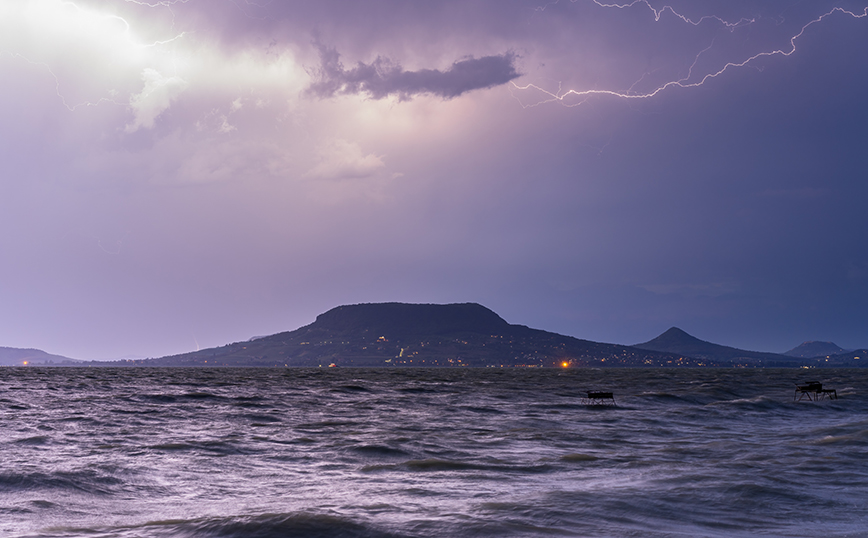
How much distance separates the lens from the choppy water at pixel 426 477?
52.0ft

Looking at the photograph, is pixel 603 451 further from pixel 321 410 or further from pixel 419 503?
pixel 321 410

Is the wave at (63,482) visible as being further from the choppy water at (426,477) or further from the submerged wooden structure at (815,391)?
the submerged wooden structure at (815,391)

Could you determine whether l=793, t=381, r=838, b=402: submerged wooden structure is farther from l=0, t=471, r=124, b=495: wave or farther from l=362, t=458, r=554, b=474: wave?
l=0, t=471, r=124, b=495: wave

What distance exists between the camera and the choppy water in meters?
15.9

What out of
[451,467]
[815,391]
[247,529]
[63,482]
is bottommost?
[815,391]

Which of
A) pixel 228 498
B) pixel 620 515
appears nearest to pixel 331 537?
pixel 228 498

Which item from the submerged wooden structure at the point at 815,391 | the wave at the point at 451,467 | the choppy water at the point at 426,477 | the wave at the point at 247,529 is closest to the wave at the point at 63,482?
the choppy water at the point at 426,477

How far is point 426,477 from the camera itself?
23016 millimetres

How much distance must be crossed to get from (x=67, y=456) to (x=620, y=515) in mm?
23665

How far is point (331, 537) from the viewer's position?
1473 centimetres

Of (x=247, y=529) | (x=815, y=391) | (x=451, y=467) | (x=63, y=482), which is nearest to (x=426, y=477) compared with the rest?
(x=451, y=467)

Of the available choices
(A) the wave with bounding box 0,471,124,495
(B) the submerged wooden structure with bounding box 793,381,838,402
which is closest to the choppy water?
(A) the wave with bounding box 0,471,124,495

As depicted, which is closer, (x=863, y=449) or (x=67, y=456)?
(x=67, y=456)

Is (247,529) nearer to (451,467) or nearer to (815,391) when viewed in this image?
(451,467)
